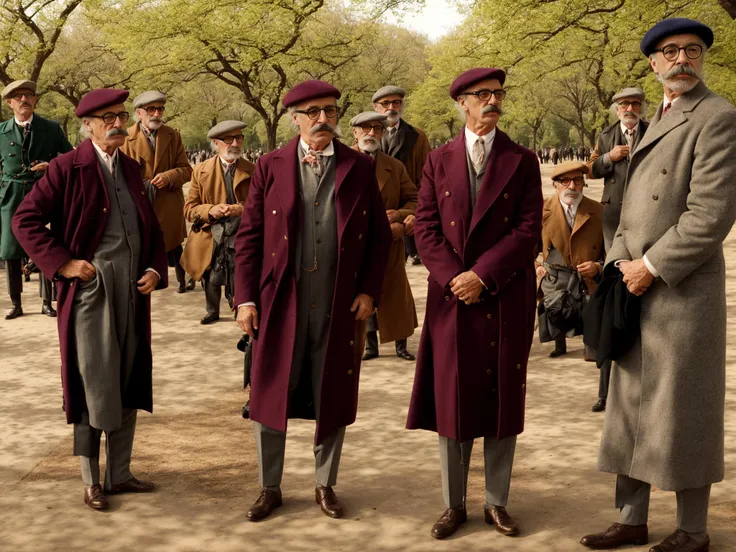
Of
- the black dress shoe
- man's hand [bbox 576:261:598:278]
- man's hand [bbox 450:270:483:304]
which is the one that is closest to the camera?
man's hand [bbox 450:270:483:304]

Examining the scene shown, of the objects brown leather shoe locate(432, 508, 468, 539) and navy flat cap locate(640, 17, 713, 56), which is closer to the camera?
navy flat cap locate(640, 17, 713, 56)

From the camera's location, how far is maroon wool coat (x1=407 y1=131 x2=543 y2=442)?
4793 millimetres

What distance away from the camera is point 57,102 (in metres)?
62.2

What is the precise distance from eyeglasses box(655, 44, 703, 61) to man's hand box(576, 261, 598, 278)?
2984 millimetres

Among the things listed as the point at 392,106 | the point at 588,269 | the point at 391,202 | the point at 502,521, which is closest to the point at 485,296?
the point at 502,521

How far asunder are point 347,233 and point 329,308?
0.39 metres

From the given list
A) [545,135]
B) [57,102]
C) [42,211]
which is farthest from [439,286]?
[545,135]

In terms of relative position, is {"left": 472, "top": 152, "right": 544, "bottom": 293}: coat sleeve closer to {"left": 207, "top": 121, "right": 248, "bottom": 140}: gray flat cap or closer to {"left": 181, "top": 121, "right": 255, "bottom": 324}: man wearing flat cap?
{"left": 207, "top": 121, "right": 248, "bottom": 140}: gray flat cap

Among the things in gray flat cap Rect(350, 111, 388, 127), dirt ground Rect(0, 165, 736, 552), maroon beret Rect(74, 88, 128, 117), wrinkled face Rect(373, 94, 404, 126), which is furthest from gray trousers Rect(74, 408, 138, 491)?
wrinkled face Rect(373, 94, 404, 126)

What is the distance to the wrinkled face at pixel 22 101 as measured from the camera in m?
10.1

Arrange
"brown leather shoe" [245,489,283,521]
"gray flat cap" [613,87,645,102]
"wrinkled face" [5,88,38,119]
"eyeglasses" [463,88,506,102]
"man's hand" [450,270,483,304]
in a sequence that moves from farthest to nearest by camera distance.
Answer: "wrinkled face" [5,88,38,119], "gray flat cap" [613,87,645,102], "brown leather shoe" [245,489,283,521], "eyeglasses" [463,88,506,102], "man's hand" [450,270,483,304]

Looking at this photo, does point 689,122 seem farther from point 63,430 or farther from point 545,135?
point 545,135

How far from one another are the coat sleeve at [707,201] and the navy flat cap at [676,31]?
0.35 m

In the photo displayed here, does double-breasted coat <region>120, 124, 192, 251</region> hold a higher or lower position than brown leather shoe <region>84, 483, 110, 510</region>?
higher
